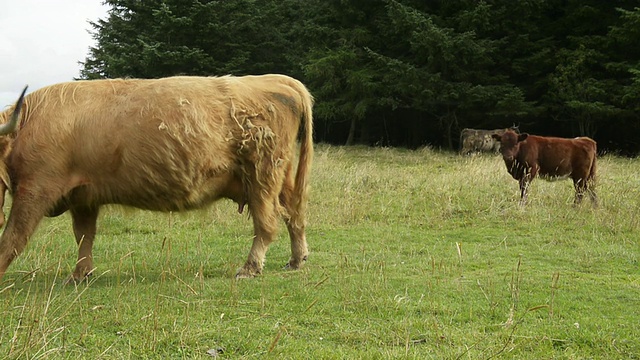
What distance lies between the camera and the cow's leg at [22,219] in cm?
552

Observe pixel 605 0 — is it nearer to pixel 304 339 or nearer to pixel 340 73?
pixel 340 73

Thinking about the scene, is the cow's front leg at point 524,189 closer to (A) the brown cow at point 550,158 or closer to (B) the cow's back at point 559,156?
(A) the brown cow at point 550,158

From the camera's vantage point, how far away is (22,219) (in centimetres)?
556

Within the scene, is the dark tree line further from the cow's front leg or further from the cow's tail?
the cow's tail

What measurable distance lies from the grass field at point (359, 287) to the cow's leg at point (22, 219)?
0.27 metres

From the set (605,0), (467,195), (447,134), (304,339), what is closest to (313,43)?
(447,134)

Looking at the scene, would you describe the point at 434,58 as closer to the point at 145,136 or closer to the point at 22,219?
the point at 145,136

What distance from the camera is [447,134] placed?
27719 millimetres

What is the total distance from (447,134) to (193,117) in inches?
897

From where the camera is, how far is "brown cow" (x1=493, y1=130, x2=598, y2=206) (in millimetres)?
11993

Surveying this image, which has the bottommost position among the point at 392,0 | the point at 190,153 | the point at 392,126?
the point at 392,126

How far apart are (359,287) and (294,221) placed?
1.60m

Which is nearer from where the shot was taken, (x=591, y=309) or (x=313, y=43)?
(x=591, y=309)

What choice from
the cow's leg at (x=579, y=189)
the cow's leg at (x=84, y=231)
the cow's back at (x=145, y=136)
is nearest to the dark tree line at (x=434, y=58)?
the cow's leg at (x=579, y=189)
